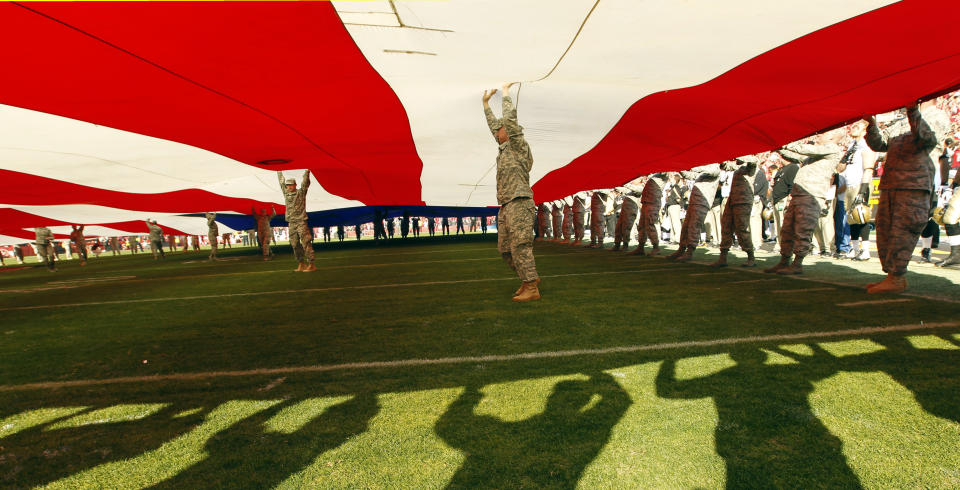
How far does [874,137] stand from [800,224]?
62.1 inches

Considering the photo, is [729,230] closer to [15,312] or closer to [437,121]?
[437,121]

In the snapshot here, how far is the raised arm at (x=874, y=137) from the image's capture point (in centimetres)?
371

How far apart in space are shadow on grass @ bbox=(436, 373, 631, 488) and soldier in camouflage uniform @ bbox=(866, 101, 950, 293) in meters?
3.54

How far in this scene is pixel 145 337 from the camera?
342 cm

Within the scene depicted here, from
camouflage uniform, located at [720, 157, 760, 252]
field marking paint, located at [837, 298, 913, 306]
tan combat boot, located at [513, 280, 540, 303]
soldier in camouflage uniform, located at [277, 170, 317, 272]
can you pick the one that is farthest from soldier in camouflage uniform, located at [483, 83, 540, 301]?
soldier in camouflage uniform, located at [277, 170, 317, 272]

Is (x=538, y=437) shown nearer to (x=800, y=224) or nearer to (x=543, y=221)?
(x=800, y=224)

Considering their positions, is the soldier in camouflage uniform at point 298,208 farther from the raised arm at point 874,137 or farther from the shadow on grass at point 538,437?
the raised arm at point 874,137

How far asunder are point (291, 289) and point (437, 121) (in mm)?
3230

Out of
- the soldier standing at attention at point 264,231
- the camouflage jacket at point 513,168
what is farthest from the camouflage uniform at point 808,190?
the soldier standing at attention at point 264,231

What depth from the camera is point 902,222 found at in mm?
3648

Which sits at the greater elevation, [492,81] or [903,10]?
[492,81]

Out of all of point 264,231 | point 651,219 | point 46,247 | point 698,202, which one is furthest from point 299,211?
point 46,247

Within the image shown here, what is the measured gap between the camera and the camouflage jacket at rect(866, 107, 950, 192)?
3.48 m

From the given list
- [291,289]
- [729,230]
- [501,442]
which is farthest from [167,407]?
[729,230]
